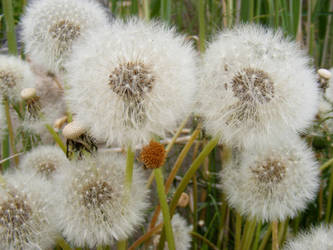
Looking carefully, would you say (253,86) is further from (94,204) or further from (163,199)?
Answer: (94,204)

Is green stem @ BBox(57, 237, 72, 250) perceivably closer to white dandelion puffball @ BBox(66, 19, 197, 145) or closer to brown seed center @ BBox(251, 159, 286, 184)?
white dandelion puffball @ BBox(66, 19, 197, 145)

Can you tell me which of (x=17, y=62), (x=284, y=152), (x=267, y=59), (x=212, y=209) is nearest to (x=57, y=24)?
(x=17, y=62)

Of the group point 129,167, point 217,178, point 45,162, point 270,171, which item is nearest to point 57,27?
point 45,162

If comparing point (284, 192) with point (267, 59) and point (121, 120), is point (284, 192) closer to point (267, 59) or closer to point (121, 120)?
point (267, 59)

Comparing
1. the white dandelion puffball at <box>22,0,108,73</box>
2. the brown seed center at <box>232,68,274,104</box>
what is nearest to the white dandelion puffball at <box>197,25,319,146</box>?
the brown seed center at <box>232,68,274,104</box>

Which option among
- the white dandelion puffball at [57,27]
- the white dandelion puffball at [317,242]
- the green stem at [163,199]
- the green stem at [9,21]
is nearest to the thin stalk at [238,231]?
the white dandelion puffball at [317,242]

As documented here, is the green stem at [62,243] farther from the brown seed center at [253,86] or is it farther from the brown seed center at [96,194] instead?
the brown seed center at [253,86]
